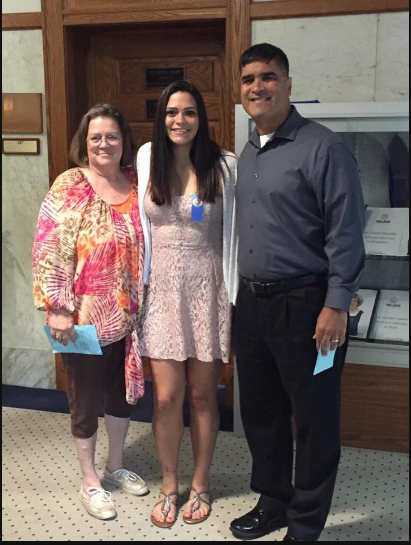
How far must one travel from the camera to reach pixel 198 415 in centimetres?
224

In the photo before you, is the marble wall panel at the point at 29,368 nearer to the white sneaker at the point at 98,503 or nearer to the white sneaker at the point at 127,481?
the white sneaker at the point at 127,481

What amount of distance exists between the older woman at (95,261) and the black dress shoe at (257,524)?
18.7 inches

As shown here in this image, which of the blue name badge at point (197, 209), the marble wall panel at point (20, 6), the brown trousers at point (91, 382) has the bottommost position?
the brown trousers at point (91, 382)

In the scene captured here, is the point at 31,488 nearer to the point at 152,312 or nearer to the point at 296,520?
the point at 152,312

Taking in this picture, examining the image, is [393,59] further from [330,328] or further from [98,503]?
[98,503]

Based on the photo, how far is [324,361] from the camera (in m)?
1.88

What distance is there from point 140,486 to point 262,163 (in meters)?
1.37

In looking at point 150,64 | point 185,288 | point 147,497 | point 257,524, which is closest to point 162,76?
point 150,64

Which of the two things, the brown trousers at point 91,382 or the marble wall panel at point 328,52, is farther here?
the marble wall panel at point 328,52

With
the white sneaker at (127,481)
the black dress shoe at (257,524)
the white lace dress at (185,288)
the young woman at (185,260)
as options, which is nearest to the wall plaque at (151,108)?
the young woman at (185,260)

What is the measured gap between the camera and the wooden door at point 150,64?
3139mm

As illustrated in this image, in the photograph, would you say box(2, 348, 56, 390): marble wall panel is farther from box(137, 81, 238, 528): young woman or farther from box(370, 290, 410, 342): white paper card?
box(370, 290, 410, 342): white paper card

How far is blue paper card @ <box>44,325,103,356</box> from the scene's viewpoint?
212 centimetres

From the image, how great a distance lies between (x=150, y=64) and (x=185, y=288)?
1.65 m
